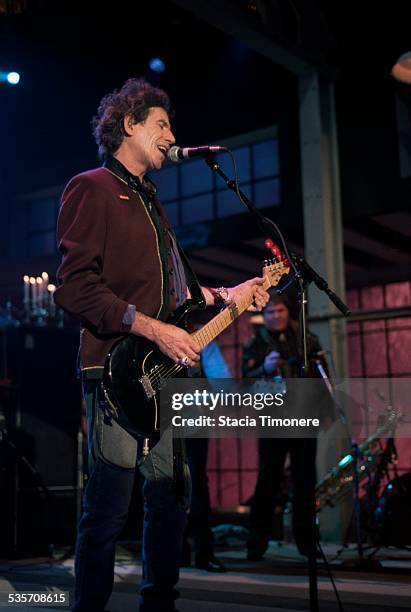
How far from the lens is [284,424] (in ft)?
15.6

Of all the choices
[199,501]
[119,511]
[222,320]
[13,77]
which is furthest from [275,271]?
[13,77]

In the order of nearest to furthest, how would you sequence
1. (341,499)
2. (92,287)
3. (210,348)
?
1. (92,287)
2. (210,348)
3. (341,499)

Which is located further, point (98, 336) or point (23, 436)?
point (23, 436)

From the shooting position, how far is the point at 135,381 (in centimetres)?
276

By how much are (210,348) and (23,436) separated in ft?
5.78

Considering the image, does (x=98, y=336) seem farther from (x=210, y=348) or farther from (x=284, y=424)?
(x=210, y=348)

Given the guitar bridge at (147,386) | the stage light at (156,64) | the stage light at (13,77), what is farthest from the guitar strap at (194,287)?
the stage light at (156,64)

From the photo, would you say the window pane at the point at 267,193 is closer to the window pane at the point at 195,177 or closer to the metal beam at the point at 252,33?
the window pane at the point at 195,177

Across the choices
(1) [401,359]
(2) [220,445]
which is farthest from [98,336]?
(2) [220,445]

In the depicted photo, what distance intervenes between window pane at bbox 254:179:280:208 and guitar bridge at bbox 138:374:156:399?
7241 mm

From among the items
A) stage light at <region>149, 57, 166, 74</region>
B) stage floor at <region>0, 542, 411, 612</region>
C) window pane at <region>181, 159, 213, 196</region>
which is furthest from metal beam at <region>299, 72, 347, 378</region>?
window pane at <region>181, 159, 213, 196</region>

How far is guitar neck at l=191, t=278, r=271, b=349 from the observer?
10.1 ft

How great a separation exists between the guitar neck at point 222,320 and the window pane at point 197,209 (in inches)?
280

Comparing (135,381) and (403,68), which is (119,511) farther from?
(403,68)
